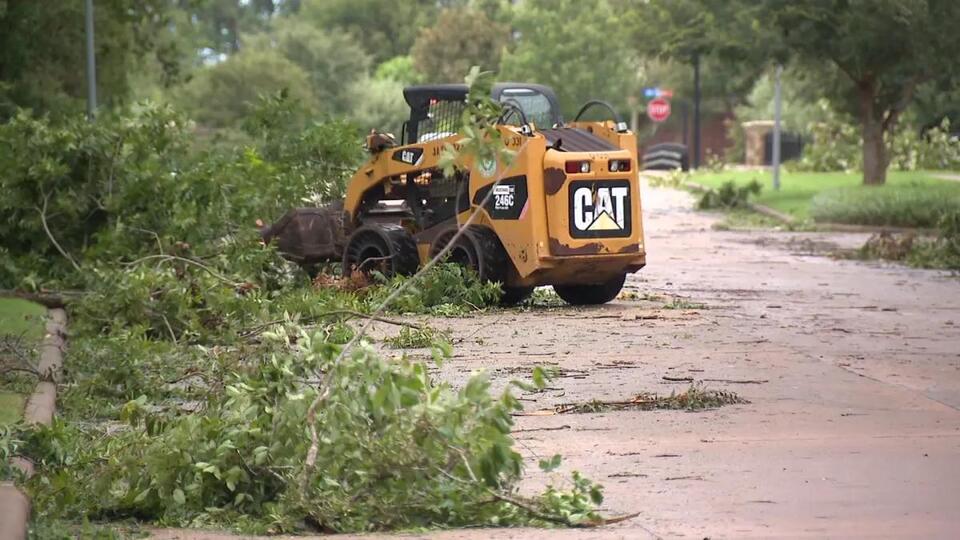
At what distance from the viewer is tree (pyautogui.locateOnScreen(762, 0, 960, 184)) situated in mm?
35438

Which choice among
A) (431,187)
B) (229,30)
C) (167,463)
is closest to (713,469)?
(167,463)

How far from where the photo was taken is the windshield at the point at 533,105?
18734 millimetres

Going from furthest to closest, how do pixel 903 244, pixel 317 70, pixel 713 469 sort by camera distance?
pixel 317 70 < pixel 903 244 < pixel 713 469

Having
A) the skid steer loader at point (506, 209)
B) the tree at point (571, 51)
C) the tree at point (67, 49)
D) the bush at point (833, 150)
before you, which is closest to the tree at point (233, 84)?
the tree at point (571, 51)

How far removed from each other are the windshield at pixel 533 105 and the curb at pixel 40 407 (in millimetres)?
5149

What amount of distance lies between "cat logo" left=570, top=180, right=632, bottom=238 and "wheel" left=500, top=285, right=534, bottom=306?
0.92 meters

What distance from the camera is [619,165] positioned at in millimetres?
17281

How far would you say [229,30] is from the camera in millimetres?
133375

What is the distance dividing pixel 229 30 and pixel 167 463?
127470 millimetres

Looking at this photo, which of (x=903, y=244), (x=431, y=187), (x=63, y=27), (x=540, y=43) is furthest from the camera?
(x=540, y=43)

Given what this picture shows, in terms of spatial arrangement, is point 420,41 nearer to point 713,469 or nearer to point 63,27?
point 63,27

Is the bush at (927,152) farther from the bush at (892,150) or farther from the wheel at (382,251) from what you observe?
the wheel at (382,251)

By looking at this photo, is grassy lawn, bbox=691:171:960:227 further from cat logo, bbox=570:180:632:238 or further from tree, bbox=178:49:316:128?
tree, bbox=178:49:316:128

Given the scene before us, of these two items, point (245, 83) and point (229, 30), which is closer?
point (245, 83)
